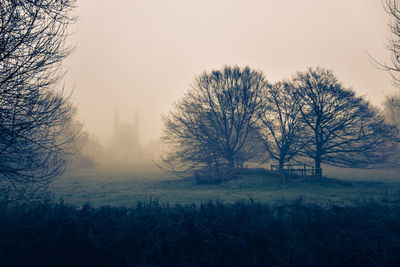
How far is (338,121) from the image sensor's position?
22.0m

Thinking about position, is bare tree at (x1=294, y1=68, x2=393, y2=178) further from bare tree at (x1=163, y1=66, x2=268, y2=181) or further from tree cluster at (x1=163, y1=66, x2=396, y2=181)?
bare tree at (x1=163, y1=66, x2=268, y2=181)

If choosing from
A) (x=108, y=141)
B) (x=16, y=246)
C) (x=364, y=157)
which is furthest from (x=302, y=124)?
(x=108, y=141)

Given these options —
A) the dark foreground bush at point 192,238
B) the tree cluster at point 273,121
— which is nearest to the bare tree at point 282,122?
the tree cluster at point 273,121

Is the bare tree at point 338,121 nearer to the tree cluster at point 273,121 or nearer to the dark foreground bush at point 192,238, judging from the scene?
the tree cluster at point 273,121

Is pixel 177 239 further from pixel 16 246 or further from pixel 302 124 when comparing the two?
pixel 302 124

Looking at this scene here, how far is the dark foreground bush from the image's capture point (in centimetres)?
792

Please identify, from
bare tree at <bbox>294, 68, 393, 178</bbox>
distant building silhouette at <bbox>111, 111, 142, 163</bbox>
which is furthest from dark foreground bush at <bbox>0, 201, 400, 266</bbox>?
distant building silhouette at <bbox>111, 111, 142, 163</bbox>

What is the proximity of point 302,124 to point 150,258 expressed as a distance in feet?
63.6

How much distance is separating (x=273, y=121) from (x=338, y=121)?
5.47 meters

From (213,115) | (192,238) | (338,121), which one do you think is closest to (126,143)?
(213,115)

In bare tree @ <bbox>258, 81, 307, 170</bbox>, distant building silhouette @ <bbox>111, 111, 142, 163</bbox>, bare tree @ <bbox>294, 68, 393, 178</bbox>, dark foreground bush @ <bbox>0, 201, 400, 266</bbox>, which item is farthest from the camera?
distant building silhouette @ <bbox>111, 111, 142, 163</bbox>

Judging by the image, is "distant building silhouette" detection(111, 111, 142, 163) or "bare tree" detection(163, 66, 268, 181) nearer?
"bare tree" detection(163, 66, 268, 181)

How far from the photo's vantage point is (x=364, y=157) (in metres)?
22.5

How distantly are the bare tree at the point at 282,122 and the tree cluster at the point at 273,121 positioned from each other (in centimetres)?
8
